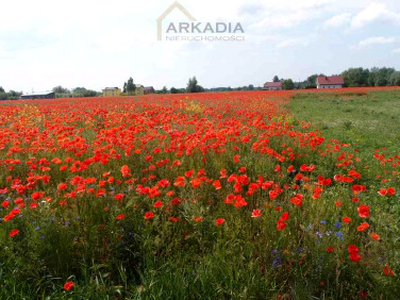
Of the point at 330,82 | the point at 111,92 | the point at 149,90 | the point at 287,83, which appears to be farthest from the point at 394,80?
the point at 111,92

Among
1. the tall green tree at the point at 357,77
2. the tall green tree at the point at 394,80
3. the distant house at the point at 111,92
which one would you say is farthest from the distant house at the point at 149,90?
the tall green tree at the point at 394,80

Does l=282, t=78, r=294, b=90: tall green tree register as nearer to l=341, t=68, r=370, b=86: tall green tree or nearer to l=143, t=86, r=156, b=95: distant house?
l=341, t=68, r=370, b=86: tall green tree

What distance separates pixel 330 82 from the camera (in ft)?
241

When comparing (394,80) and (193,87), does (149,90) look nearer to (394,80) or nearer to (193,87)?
(193,87)

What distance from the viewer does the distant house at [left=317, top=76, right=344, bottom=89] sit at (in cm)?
7319

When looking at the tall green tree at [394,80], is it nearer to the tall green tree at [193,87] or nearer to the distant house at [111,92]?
the tall green tree at [193,87]

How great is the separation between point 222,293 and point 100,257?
1.12 meters

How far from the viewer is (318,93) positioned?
1243 inches

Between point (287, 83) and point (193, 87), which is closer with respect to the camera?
point (193, 87)

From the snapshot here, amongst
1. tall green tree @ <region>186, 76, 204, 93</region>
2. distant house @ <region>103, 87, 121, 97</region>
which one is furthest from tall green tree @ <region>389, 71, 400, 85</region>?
distant house @ <region>103, 87, 121, 97</region>

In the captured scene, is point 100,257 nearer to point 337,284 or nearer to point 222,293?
point 222,293

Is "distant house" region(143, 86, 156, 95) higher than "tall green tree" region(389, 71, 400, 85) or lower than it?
higher

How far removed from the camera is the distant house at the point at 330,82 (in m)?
73.2

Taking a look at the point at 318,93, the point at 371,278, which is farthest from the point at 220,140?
the point at 318,93
